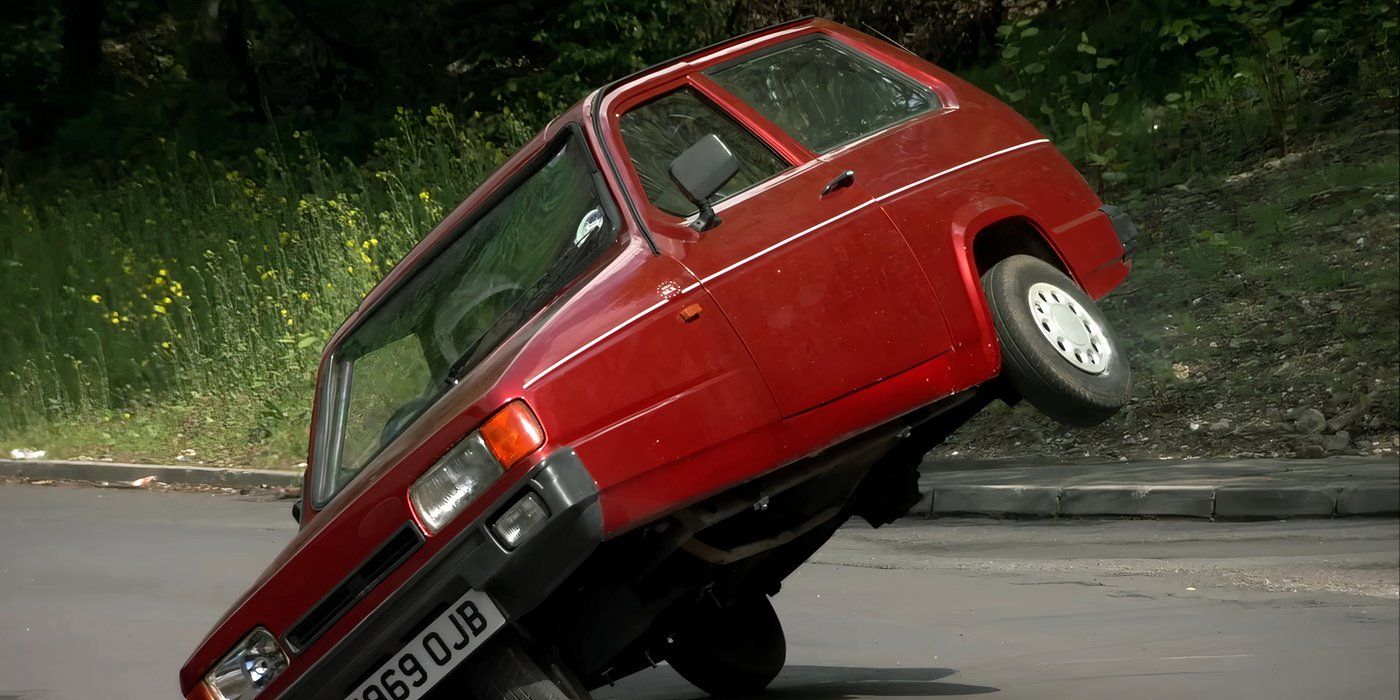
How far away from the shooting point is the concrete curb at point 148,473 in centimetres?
1437

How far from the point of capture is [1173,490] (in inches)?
363

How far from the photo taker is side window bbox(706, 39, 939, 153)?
5.77m

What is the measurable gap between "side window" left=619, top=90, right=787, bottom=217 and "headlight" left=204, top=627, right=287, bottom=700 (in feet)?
5.83

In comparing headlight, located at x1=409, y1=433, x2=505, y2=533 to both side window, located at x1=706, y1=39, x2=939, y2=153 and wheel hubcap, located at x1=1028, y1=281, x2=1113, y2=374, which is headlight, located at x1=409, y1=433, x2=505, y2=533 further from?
wheel hubcap, located at x1=1028, y1=281, x2=1113, y2=374

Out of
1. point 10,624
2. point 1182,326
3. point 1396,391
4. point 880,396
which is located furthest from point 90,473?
point 880,396

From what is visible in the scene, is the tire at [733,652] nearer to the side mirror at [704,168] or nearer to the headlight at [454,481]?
the side mirror at [704,168]

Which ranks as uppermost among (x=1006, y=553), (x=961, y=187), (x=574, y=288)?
(x=574, y=288)

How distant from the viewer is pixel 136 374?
18.2 meters

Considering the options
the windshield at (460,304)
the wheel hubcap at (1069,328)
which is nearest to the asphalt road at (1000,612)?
the wheel hubcap at (1069,328)

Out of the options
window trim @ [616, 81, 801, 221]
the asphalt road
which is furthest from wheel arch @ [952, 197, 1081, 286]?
the asphalt road

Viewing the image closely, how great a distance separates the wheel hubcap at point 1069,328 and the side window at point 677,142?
3.28 feet

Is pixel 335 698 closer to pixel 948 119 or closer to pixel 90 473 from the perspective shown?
pixel 948 119

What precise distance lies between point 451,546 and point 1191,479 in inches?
246

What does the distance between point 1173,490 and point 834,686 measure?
3628 mm
